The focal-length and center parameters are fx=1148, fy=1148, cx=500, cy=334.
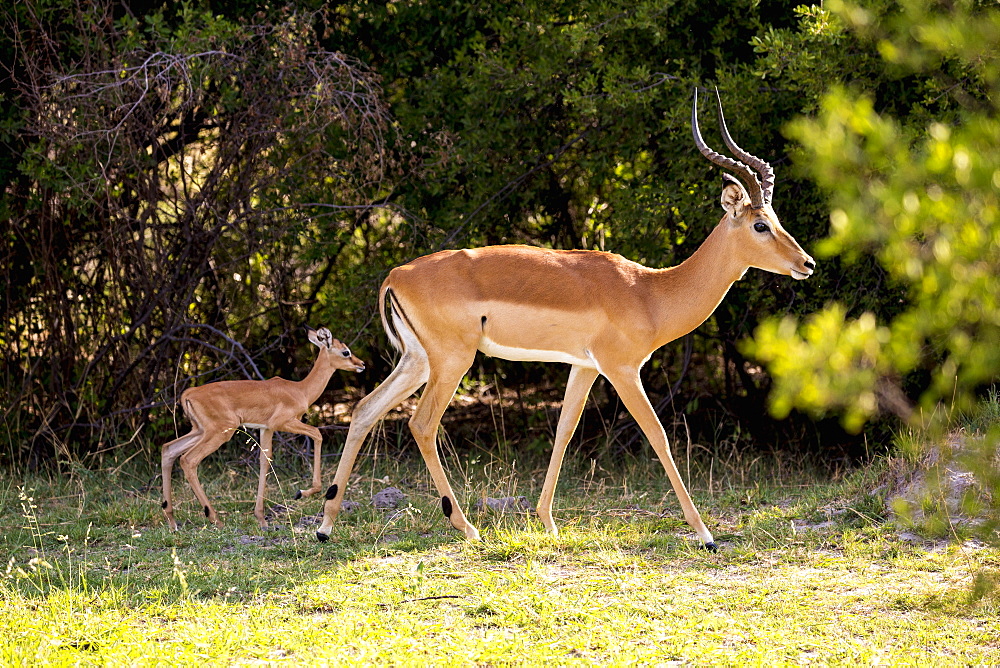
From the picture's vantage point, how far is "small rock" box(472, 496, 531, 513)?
6305mm

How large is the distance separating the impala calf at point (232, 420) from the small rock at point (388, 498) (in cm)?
37

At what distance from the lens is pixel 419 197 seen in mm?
8055

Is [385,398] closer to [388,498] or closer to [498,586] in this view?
[388,498]

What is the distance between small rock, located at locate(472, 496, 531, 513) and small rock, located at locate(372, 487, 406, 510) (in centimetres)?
45

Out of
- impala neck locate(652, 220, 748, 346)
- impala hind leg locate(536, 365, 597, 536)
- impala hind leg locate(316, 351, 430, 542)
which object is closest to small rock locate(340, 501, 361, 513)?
impala hind leg locate(316, 351, 430, 542)

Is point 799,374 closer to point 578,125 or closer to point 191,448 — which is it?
point 191,448

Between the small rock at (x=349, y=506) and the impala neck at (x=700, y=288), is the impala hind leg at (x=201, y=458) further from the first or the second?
the impala neck at (x=700, y=288)

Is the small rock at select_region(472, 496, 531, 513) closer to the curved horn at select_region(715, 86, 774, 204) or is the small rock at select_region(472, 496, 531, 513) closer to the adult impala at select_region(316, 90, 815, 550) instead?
the adult impala at select_region(316, 90, 815, 550)

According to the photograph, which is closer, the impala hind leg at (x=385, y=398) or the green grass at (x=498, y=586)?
the green grass at (x=498, y=586)

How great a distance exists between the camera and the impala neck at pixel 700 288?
6.00 m

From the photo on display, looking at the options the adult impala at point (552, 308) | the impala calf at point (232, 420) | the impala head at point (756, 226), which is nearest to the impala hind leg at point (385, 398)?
the adult impala at point (552, 308)

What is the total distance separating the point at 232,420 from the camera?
6.18m

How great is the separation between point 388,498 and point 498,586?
6.10ft

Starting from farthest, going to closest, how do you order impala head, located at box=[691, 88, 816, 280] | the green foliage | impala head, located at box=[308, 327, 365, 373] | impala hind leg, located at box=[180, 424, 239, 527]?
impala head, located at box=[308, 327, 365, 373], impala hind leg, located at box=[180, 424, 239, 527], impala head, located at box=[691, 88, 816, 280], the green foliage
